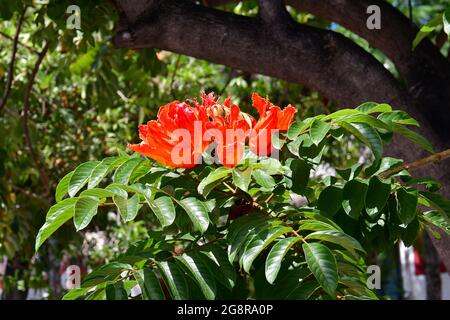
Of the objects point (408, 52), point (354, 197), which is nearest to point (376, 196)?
point (354, 197)

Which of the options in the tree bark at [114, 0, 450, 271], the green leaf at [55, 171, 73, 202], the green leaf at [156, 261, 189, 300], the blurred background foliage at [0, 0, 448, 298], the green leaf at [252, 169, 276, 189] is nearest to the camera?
the green leaf at [156, 261, 189, 300]

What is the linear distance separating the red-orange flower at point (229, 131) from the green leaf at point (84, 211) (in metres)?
0.29

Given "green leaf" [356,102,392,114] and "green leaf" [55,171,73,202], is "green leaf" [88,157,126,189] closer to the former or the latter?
"green leaf" [55,171,73,202]

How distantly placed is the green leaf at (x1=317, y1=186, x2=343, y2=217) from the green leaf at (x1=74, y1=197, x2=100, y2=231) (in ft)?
1.75

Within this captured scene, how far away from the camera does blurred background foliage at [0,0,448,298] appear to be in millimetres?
A: 5141

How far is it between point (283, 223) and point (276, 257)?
0.15m

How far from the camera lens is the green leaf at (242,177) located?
165 cm

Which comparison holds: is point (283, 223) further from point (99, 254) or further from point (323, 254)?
point (99, 254)

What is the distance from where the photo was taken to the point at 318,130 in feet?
5.92

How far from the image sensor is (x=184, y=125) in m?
1.76

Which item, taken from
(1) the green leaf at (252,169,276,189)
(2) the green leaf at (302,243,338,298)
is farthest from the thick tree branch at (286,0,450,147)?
→ (2) the green leaf at (302,243,338,298)

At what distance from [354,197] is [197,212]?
40cm

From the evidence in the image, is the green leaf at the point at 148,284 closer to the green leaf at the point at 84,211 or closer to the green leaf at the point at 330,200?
the green leaf at the point at 84,211

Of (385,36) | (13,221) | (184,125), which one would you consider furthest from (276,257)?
(13,221)
